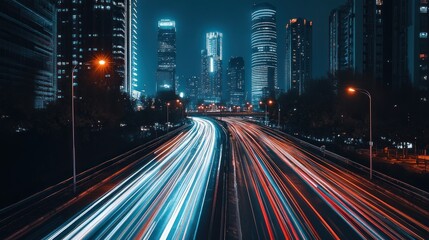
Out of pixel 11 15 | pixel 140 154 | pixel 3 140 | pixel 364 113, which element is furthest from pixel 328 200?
pixel 11 15

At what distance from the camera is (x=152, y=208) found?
2177cm

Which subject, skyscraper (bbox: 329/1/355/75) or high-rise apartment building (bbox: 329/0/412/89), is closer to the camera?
high-rise apartment building (bbox: 329/0/412/89)

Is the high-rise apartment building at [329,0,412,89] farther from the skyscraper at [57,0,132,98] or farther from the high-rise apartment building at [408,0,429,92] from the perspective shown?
the skyscraper at [57,0,132,98]

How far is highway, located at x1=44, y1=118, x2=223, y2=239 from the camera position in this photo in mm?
17359

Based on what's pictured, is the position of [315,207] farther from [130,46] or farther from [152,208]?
[130,46]

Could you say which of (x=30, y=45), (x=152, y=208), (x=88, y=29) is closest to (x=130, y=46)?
(x=88, y=29)

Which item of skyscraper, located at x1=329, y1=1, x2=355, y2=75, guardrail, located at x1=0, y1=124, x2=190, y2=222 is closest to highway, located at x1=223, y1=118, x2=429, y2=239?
guardrail, located at x1=0, y1=124, x2=190, y2=222

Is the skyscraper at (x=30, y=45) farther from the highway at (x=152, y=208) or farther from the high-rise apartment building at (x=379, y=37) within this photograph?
the high-rise apartment building at (x=379, y=37)

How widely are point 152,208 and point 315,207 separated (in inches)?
331

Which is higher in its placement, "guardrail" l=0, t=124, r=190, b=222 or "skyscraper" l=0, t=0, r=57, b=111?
"skyscraper" l=0, t=0, r=57, b=111

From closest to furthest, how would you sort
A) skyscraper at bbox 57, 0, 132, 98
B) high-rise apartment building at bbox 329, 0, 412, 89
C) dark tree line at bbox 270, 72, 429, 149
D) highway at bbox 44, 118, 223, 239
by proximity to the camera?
highway at bbox 44, 118, 223, 239
dark tree line at bbox 270, 72, 429, 149
high-rise apartment building at bbox 329, 0, 412, 89
skyscraper at bbox 57, 0, 132, 98

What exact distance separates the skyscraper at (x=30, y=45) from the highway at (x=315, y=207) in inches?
1739

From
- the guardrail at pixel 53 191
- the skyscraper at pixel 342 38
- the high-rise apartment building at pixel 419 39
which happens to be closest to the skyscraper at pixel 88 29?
the skyscraper at pixel 342 38

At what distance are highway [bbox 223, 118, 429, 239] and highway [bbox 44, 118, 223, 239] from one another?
5.71 feet
